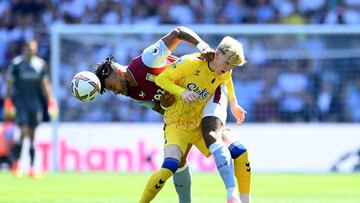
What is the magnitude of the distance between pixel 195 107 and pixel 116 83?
0.88 m

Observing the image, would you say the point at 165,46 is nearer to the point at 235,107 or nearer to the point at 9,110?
the point at 235,107

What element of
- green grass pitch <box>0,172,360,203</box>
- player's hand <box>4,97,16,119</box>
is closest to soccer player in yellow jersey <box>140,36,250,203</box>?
green grass pitch <box>0,172,360,203</box>

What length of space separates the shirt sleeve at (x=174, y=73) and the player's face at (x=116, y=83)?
0.49 m

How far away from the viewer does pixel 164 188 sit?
55.2 feet

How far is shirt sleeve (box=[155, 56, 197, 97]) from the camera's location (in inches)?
416

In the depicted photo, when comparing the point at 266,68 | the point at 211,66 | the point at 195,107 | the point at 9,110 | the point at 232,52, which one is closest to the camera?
the point at 232,52

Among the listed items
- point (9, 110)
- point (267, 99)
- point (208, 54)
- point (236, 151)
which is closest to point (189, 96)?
point (208, 54)

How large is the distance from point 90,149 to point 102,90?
1128cm

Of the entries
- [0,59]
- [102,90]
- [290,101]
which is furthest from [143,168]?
[102,90]

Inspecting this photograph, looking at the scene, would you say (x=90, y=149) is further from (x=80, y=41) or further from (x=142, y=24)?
(x=142, y=24)

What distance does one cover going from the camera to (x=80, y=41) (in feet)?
78.7

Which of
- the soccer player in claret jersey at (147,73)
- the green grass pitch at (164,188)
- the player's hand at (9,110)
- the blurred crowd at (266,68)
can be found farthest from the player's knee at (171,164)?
the player's hand at (9,110)

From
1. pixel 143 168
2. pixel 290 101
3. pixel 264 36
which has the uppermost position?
pixel 264 36

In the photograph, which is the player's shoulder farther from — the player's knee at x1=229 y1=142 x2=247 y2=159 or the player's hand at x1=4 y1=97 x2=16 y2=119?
the player's hand at x1=4 y1=97 x2=16 y2=119
